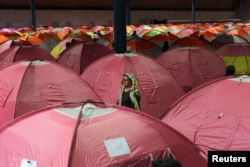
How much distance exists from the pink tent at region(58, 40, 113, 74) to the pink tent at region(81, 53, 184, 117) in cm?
257

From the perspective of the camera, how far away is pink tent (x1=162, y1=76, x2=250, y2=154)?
18.0ft

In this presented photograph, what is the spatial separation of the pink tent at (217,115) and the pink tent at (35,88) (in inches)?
78.1

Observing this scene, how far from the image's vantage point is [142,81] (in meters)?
8.80

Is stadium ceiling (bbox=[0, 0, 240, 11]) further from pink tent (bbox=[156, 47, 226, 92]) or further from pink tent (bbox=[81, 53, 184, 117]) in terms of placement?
pink tent (bbox=[81, 53, 184, 117])

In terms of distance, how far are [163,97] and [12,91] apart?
2.98 meters

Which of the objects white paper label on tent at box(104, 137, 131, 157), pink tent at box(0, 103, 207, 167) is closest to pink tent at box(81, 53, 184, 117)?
pink tent at box(0, 103, 207, 167)

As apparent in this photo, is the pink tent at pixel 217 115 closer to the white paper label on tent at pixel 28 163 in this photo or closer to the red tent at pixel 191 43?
the white paper label on tent at pixel 28 163

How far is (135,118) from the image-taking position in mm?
4672

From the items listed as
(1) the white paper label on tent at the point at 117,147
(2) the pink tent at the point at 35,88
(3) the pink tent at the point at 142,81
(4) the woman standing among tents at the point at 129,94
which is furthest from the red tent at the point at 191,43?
(1) the white paper label on tent at the point at 117,147

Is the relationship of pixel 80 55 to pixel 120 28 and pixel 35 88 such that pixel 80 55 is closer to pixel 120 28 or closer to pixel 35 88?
pixel 120 28

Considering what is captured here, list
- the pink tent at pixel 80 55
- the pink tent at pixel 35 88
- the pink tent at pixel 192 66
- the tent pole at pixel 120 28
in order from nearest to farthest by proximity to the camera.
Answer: the pink tent at pixel 35 88
the tent pole at pixel 120 28
the pink tent at pixel 192 66
the pink tent at pixel 80 55

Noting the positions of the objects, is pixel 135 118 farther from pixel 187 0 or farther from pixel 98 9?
pixel 187 0

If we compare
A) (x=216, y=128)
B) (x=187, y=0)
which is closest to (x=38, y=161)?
(x=216, y=128)

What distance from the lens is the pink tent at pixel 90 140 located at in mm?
4090
